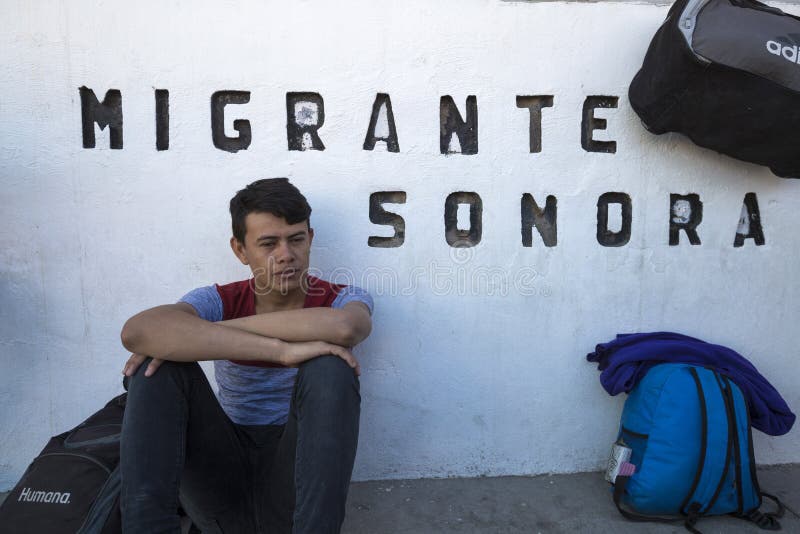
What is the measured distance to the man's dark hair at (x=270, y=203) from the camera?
200 cm

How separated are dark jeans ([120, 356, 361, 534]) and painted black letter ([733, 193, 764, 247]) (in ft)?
6.04

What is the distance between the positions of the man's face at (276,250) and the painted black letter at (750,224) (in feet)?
6.05

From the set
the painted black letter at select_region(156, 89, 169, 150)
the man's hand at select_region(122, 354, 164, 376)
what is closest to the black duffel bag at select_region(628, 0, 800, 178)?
the painted black letter at select_region(156, 89, 169, 150)

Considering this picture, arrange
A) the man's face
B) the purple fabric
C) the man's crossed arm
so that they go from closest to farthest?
the man's crossed arm
the man's face
the purple fabric

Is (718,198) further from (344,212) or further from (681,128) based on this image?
(344,212)

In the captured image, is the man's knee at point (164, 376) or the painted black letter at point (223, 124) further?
the painted black letter at point (223, 124)

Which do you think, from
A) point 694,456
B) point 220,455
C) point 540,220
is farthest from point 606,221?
point 220,455

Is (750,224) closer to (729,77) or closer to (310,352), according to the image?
(729,77)

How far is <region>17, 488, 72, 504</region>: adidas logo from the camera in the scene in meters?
1.76

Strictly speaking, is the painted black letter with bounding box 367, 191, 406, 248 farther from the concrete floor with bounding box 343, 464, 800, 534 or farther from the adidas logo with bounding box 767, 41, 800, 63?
the adidas logo with bounding box 767, 41, 800, 63

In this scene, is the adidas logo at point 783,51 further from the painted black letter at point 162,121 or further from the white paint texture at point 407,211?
the painted black letter at point 162,121

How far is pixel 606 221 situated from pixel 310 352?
1425mm

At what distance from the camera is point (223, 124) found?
2.34 m

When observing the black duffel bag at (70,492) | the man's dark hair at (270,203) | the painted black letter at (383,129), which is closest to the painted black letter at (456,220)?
the painted black letter at (383,129)
